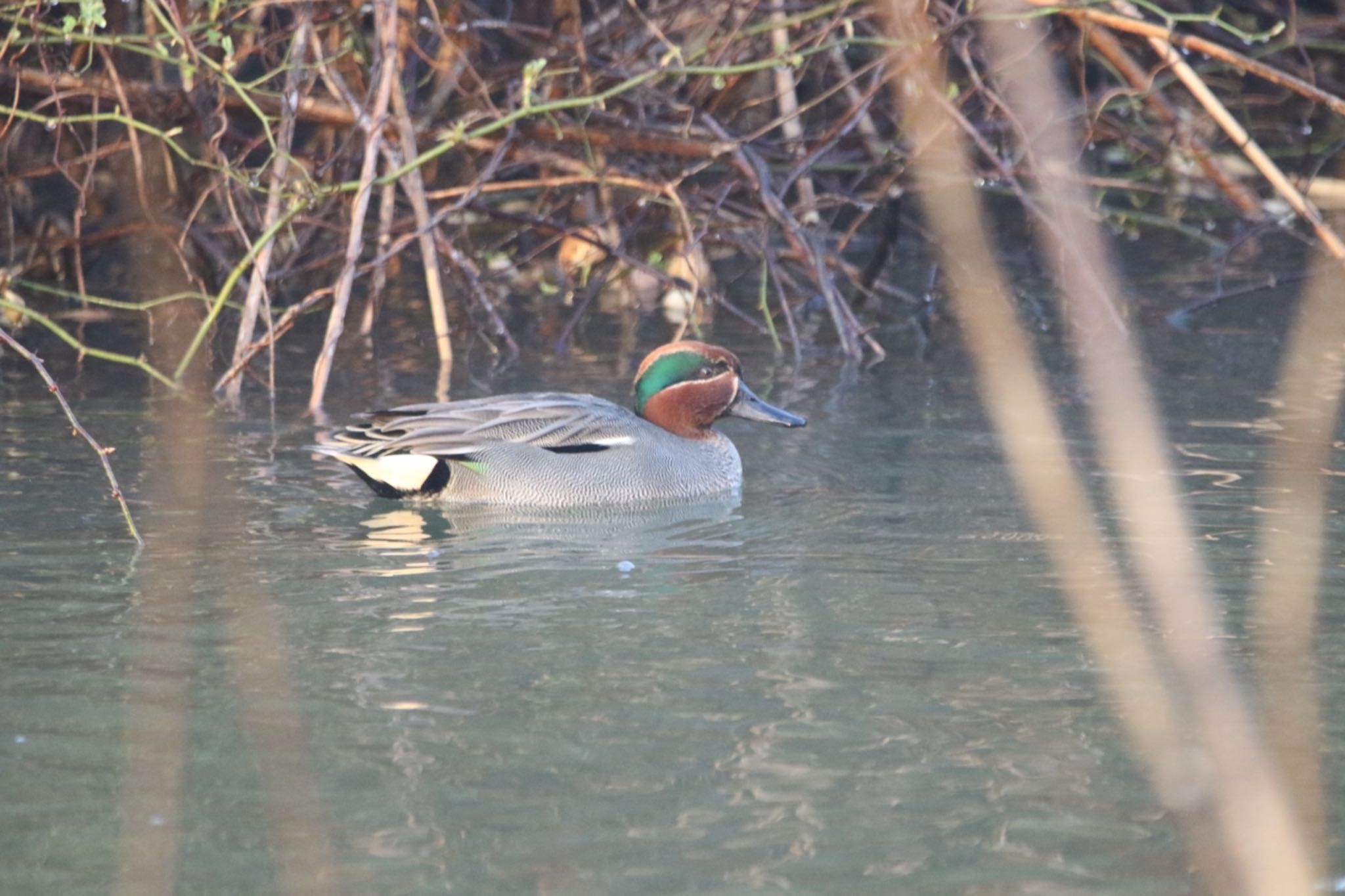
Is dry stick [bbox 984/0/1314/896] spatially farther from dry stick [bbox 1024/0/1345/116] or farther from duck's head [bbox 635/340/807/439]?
duck's head [bbox 635/340/807/439]

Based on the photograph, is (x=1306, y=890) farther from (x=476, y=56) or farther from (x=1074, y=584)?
(x=476, y=56)

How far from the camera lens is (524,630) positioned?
16.8ft

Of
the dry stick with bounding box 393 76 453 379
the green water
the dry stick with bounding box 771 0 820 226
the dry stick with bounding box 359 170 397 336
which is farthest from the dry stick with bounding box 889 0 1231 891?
the dry stick with bounding box 359 170 397 336

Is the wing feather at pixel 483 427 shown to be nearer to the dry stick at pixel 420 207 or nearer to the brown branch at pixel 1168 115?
the dry stick at pixel 420 207

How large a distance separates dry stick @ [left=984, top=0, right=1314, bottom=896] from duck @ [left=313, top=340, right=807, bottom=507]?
63.4 inches

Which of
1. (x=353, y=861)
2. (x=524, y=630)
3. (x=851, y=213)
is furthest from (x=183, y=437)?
(x=851, y=213)

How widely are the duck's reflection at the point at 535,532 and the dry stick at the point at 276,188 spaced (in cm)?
176

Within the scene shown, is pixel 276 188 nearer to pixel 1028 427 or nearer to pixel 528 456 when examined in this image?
pixel 528 456

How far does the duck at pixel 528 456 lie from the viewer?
273 inches

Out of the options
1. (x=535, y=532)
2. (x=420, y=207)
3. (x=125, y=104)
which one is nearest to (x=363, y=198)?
(x=420, y=207)

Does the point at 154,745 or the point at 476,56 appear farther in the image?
the point at 476,56

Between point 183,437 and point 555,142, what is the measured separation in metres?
3.22

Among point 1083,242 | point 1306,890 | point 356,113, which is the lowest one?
point 1306,890

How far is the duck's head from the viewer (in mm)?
7637
